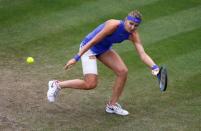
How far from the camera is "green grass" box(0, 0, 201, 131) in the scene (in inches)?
336

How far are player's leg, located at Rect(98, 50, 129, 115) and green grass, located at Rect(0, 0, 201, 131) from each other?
0.15 meters

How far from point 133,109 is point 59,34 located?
4287 mm

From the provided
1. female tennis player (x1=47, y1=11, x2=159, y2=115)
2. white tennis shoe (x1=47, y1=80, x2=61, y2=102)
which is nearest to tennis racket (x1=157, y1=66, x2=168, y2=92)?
female tennis player (x1=47, y1=11, x2=159, y2=115)

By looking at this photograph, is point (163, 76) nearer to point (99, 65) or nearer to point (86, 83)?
point (86, 83)

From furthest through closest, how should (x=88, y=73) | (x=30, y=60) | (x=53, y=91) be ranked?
(x=30, y=60) → (x=53, y=91) → (x=88, y=73)

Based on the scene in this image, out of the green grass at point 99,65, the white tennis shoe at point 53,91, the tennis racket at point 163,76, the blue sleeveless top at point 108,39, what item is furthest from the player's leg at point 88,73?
the tennis racket at point 163,76

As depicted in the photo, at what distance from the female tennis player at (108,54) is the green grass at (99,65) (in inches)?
14.6

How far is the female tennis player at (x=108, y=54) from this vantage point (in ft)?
26.9

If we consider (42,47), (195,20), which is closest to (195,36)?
(195,20)

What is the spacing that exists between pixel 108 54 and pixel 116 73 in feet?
1.17

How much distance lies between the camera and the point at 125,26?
8.23 m

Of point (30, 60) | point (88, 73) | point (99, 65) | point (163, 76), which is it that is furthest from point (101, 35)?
point (30, 60)

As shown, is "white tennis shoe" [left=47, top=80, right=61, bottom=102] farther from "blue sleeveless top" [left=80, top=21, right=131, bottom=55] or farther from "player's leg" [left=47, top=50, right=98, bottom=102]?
"blue sleeveless top" [left=80, top=21, right=131, bottom=55]

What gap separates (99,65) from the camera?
11164mm
